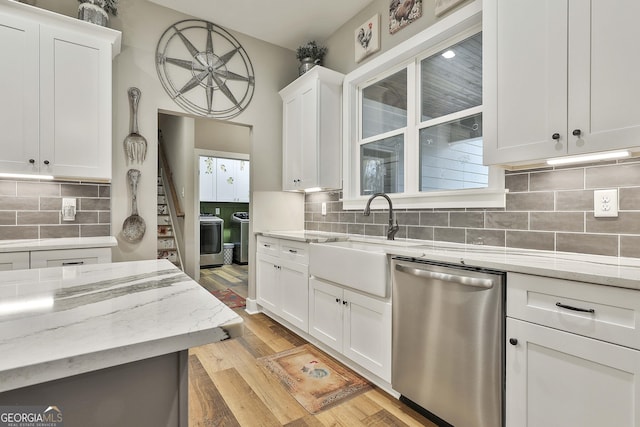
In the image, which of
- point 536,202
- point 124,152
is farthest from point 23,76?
point 536,202

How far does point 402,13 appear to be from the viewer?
2.57 metres

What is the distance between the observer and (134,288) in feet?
2.97

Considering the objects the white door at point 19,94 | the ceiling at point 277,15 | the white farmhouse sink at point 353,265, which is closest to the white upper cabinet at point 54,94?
the white door at point 19,94

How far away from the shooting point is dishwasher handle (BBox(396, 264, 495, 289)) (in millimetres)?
1424

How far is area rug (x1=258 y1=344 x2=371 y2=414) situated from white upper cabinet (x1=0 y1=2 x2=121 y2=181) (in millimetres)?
1937

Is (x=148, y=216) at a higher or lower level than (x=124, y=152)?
lower

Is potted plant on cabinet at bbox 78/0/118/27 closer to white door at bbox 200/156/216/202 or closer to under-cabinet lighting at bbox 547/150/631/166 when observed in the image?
under-cabinet lighting at bbox 547/150/631/166

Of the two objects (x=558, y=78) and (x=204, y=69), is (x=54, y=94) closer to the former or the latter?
(x=204, y=69)

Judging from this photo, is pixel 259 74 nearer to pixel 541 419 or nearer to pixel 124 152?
pixel 124 152

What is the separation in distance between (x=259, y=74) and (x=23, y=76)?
2010 mm

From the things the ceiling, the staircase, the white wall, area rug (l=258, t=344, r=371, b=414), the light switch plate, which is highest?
the ceiling

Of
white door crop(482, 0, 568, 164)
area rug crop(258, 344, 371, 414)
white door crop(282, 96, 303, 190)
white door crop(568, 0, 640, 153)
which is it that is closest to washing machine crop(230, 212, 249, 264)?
white door crop(282, 96, 303, 190)

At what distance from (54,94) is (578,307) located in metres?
3.21

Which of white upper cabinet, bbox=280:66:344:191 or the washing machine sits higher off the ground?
white upper cabinet, bbox=280:66:344:191
